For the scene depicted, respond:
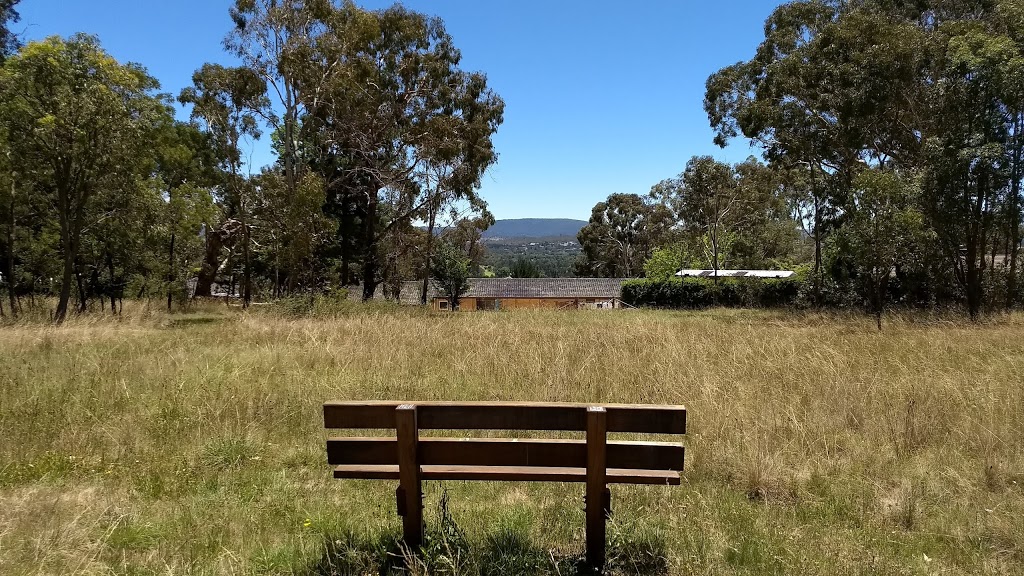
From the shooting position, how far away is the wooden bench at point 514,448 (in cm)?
264

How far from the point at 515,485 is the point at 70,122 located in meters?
16.3

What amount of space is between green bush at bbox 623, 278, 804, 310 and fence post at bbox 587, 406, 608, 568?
27069 mm

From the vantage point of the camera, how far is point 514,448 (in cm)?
273

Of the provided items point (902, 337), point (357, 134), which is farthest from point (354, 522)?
point (357, 134)

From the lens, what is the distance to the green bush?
29.4 meters

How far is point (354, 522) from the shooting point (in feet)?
11.1

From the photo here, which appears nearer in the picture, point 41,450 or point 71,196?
point 41,450

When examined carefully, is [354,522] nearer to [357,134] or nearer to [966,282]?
[966,282]

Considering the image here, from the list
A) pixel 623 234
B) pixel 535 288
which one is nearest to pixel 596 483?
pixel 535 288

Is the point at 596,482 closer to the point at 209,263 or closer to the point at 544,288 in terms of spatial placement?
the point at 209,263

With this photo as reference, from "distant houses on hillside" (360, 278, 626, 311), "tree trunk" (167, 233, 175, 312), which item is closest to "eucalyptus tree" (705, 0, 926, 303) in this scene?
"tree trunk" (167, 233, 175, 312)

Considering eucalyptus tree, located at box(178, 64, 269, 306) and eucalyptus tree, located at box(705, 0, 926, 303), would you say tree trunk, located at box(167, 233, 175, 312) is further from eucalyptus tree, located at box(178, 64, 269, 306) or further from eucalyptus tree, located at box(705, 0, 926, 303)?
eucalyptus tree, located at box(705, 0, 926, 303)

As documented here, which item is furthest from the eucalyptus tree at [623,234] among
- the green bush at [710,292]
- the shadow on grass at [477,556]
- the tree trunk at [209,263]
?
the shadow on grass at [477,556]

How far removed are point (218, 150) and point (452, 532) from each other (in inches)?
1107
